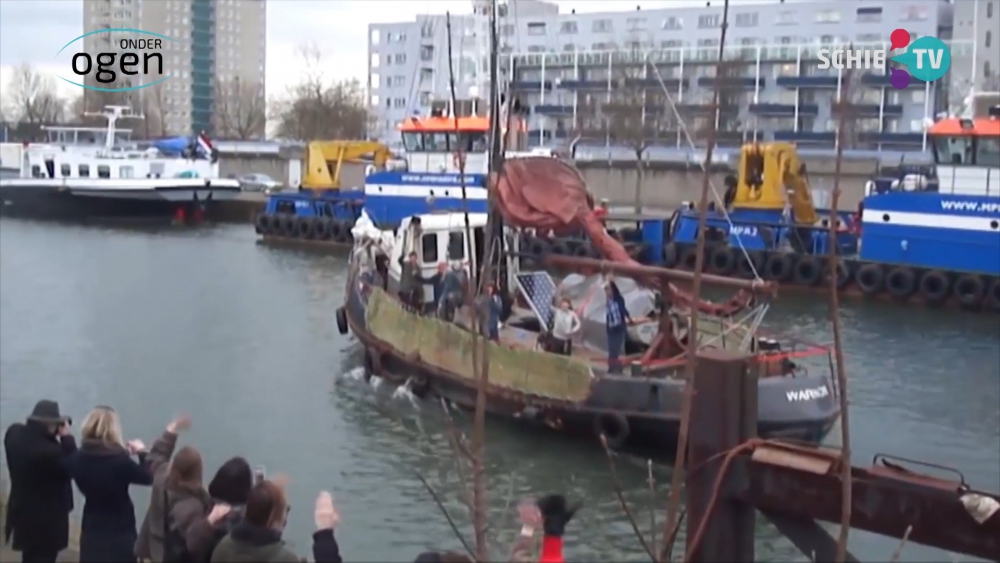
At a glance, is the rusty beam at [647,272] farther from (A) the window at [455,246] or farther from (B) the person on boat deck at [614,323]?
(A) the window at [455,246]

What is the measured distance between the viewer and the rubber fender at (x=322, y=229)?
37656 millimetres

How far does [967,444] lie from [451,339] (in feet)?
19.2

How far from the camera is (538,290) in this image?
15.4m

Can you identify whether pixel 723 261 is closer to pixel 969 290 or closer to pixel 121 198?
pixel 969 290

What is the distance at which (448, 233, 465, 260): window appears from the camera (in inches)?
705

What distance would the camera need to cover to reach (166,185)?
4575 centimetres

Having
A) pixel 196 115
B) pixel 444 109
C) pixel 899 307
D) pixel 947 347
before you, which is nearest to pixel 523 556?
pixel 947 347

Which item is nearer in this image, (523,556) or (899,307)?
(523,556)

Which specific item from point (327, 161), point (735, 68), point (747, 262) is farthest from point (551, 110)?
point (747, 262)

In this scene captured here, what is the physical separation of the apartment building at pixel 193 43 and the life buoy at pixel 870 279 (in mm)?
80093

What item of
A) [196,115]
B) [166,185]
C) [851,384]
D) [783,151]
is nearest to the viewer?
[851,384]

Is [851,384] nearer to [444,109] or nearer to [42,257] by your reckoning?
[444,109]

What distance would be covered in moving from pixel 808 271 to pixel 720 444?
24207mm

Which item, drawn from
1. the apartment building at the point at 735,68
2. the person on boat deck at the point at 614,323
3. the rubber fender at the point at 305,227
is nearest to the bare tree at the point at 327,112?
the apartment building at the point at 735,68
